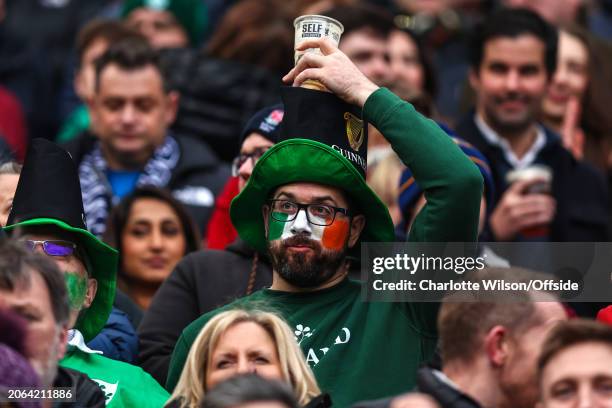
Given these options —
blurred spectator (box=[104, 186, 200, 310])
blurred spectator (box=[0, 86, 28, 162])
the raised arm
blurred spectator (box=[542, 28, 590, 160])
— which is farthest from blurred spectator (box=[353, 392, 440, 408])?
blurred spectator (box=[0, 86, 28, 162])

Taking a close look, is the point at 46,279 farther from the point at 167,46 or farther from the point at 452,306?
the point at 167,46

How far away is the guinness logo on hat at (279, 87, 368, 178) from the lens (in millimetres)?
7379

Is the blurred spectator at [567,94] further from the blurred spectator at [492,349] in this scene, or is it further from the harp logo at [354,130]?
the blurred spectator at [492,349]

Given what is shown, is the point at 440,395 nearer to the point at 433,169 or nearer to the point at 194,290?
the point at 433,169

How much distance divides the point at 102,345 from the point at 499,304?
85.0 inches

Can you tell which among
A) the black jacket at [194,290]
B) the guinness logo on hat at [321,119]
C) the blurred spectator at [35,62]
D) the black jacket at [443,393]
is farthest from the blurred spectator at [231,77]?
the black jacket at [443,393]

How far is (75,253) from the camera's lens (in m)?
7.44

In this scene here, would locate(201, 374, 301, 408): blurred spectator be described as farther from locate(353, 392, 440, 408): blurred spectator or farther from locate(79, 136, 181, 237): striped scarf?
locate(79, 136, 181, 237): striped scarf

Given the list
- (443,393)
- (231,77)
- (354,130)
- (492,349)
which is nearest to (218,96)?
(231,77)

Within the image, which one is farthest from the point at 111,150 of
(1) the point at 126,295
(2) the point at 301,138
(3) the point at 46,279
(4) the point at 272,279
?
(3) the point at 46,279

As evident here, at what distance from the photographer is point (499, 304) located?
21.0ft

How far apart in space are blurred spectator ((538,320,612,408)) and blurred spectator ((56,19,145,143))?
5997 mm

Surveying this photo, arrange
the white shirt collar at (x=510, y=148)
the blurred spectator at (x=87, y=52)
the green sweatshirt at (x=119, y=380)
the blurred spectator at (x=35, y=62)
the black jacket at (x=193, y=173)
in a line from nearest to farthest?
the green sweatshirt at (x=119, y=380), the black jacket at (x=193, y=173), the white shirt collar at (x=510, y=148), the blurred spectator at (x=87, y=52), the blurred spectator at (x=35, y=62)

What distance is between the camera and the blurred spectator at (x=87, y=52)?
38.0ft
